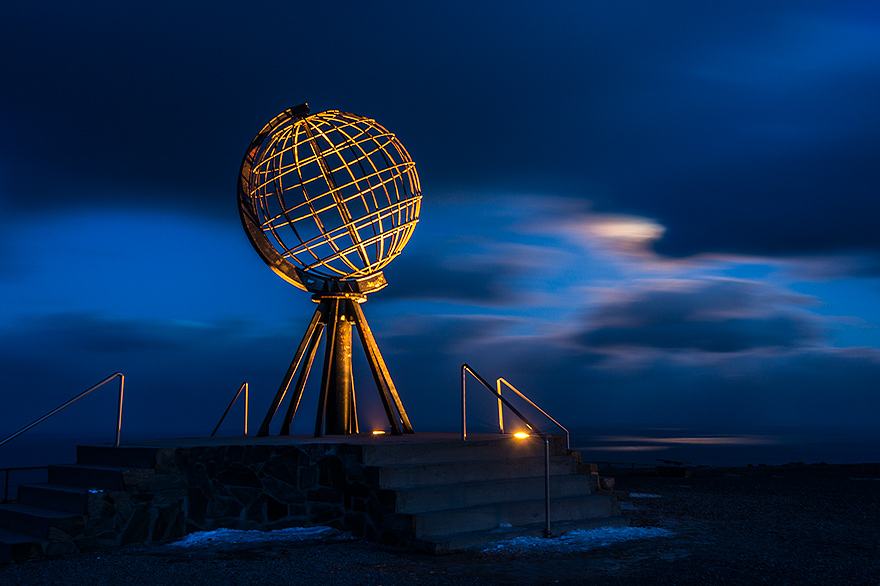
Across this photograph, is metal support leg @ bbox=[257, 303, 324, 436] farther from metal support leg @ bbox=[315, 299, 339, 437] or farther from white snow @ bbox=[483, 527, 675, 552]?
white snow @ bbox=[483, 527, 675, 552]

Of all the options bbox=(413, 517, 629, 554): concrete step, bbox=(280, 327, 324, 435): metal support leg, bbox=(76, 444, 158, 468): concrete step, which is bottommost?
bbox=(413, 517, 629, 554): concrete step

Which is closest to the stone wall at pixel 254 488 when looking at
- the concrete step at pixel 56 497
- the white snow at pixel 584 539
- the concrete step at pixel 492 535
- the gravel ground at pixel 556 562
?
the gravel ground at pixel 556 562

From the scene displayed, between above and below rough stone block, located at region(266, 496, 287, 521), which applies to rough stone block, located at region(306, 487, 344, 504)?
above

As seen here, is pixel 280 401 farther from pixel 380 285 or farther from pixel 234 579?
pixel 234 579

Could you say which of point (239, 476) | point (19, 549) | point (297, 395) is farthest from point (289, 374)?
point (19, 549)

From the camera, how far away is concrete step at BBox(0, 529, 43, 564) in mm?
7938

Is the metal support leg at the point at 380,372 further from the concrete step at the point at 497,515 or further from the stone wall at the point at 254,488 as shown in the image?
the concrete step at the point at 497,515

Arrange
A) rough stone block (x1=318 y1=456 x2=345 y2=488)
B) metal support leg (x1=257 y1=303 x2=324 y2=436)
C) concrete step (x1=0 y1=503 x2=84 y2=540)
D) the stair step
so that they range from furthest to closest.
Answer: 1. metal support leg (x1=257 y1=303 x2=324 y2=436)
2. rough stone block (x1=318 y1=456 x2=345 y2=488)
3. the stair step
4. concrete step (x1=0 y1=503 x2=84 y2=540)

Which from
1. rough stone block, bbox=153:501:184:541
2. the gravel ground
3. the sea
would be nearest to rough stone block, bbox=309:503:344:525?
the gravel ground

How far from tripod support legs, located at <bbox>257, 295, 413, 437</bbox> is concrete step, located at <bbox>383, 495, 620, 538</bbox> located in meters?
3.52

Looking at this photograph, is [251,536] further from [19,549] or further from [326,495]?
[19,549]

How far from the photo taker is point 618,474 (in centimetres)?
1930

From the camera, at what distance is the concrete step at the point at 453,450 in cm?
934

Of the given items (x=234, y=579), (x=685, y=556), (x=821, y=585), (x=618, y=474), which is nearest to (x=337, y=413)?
(x=234, y=579)
